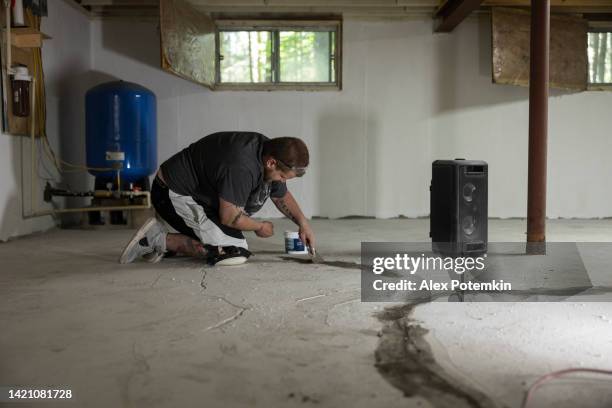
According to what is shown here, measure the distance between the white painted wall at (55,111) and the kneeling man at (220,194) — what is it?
149cm

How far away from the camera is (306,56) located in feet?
17.7

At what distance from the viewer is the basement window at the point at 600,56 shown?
542cm

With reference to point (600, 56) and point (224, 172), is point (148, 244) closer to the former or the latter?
point (224, 172)

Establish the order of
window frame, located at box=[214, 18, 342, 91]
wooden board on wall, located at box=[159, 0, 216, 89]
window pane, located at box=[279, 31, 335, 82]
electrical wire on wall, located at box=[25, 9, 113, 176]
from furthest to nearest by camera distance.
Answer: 1. window pane, located at box=[279, 31, 335, 82]
2. window frame, located at box=[214, 18, 342, 91]
3. wooden board on wall, located at box=[159, 0, 216, 89]
4. electrical wire on wall, located at box=[25, 9, 113, 176]

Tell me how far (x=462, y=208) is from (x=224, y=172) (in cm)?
114

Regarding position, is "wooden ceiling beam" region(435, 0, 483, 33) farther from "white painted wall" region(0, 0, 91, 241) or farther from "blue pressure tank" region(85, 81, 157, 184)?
"white painted wall" region(0, 0, 91, 241)

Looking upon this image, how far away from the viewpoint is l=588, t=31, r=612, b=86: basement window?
542 cm

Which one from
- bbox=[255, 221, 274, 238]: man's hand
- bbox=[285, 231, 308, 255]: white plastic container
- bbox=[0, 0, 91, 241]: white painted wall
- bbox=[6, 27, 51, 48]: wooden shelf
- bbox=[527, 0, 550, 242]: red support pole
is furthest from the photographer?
bbox=[0, 0, 91, 241]: white painted wall

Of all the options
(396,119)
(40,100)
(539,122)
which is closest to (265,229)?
(539,122)

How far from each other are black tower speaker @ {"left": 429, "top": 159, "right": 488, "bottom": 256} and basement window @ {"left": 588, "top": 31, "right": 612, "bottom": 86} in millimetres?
3622

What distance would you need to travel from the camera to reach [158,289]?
7.49ft

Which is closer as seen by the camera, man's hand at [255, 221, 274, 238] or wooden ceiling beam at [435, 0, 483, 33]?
man's hand at [255, 221, 274, 238]

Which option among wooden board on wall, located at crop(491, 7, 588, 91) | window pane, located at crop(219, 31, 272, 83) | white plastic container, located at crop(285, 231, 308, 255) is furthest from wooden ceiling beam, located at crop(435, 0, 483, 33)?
white plastic container, located at crop(285, 231, 308, 255)

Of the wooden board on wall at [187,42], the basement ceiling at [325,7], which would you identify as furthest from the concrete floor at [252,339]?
the basement ceiling at [325,7]
